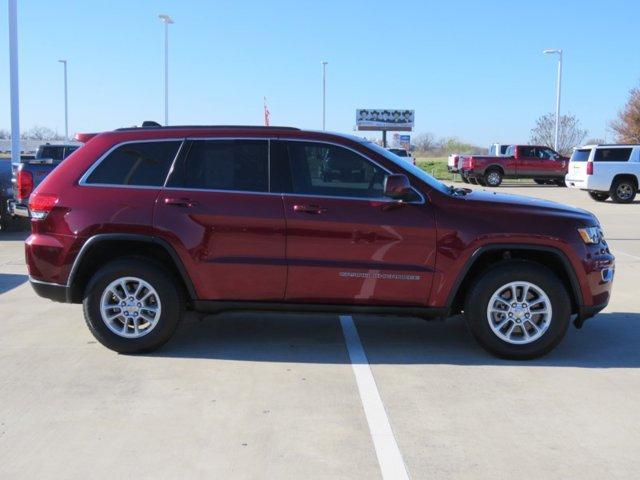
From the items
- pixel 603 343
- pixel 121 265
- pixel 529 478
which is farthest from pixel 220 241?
pixel 603 343

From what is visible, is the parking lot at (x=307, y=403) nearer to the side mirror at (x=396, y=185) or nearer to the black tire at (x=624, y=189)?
the side mirror at (x=396, y=185)

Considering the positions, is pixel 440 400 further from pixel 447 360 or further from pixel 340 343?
pixel 340 343

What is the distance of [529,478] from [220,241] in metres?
2.90

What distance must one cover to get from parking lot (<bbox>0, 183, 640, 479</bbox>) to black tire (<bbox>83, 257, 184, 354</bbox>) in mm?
139

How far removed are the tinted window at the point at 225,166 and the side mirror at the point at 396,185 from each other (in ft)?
3.19

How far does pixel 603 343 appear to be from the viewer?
19.6 ft

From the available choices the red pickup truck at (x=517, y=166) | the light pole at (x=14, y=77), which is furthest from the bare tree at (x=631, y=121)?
the light pole at (x=14, y=77)

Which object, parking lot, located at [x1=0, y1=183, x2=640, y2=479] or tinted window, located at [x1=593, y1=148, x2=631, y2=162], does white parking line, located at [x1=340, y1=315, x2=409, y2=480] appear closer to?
parking lot, located at [x1=0, y1=183, x2=640, y2=479]

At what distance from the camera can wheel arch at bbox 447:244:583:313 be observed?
5.30m

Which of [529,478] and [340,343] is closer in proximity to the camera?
[529,478]

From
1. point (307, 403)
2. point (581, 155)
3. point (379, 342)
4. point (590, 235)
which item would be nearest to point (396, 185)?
point (379, 342)

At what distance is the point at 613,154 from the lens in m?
22.4

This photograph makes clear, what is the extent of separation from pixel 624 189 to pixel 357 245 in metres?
19.6

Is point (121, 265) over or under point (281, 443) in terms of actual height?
over
